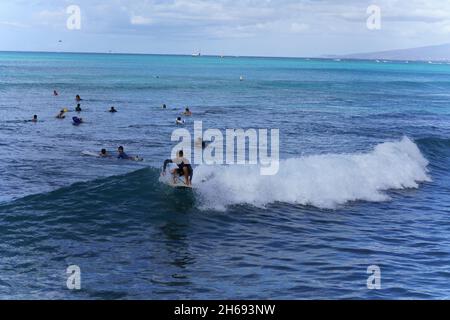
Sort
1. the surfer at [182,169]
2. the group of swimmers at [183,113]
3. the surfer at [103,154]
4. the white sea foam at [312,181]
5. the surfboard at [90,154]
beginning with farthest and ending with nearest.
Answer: the group of swimmers at [183,113] < the surfboard at [90,154] < the surfer at [103,154] < the white sea foam at [312,181] < the surfer at [182,169]

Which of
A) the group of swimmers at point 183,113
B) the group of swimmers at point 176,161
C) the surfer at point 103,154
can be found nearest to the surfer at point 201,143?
the group of swimmers at point 176,161

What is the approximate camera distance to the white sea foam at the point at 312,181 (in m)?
22.1

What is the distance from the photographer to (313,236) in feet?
58.2

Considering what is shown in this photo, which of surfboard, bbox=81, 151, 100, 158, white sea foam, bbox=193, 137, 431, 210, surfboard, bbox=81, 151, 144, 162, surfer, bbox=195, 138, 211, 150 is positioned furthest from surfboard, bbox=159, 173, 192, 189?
surfer, bbox=195, 138, 211, 150

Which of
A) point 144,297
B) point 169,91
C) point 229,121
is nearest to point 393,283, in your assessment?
point 144,297

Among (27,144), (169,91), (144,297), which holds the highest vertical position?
(169,91)

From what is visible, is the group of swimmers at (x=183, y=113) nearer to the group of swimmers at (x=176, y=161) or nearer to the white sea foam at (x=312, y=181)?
the group of swimmers at (x=176, y=161)

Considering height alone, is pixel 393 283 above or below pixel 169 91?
below

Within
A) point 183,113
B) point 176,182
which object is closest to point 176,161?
point 176,182

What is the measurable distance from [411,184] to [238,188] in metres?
9.04

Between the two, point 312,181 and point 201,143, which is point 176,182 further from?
point 201,143

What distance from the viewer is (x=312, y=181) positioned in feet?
79.1

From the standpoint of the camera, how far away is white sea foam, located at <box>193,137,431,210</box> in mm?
22123
